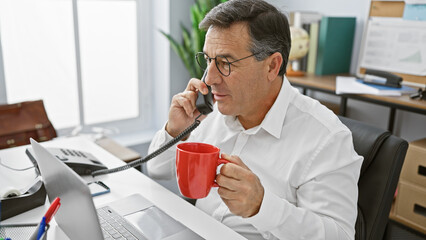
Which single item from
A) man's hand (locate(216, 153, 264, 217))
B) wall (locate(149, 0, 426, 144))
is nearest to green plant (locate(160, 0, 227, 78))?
wall (locate(149, 0, 426, 144))

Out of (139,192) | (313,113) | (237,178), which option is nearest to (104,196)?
(139,192)

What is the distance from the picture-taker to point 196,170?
2.59 feet

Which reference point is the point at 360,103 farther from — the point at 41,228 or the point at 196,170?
the point at 41,228

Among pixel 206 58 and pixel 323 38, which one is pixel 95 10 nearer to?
pixel 323 38

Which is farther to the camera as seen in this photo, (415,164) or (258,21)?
(415,164)

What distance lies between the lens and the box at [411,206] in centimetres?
187

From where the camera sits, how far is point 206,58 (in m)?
1.14

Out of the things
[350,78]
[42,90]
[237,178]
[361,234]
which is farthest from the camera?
[42,90]

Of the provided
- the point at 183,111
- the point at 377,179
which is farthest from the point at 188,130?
the point at 377,179

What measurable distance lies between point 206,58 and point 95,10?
87.5 inches

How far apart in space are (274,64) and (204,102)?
0.25 metres

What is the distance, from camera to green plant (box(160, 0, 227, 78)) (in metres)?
2.83

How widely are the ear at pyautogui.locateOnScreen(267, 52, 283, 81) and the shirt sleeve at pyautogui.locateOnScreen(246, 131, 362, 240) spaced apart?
0.25 metres

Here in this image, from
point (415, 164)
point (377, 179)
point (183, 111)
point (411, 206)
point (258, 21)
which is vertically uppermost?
point (258, 21)
